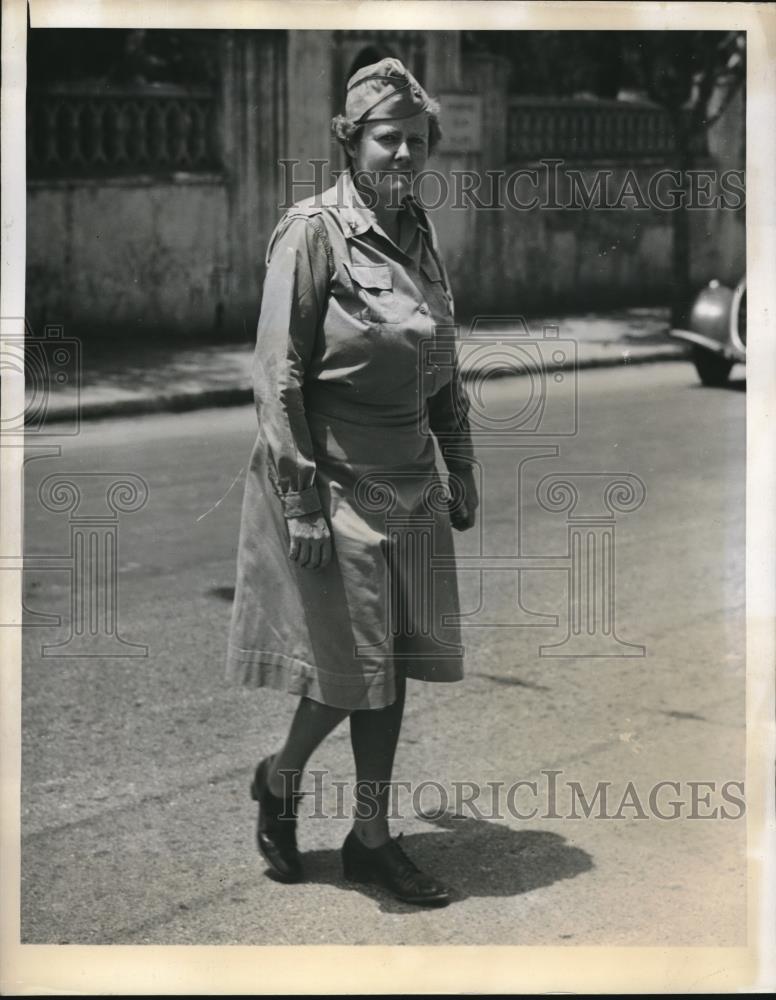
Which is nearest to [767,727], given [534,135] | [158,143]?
[158,143]

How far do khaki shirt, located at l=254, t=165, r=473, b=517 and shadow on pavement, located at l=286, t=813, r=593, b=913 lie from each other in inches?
45.3

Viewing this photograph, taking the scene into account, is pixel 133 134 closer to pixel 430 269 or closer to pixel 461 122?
pixel 461 122

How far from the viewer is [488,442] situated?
7637 mm

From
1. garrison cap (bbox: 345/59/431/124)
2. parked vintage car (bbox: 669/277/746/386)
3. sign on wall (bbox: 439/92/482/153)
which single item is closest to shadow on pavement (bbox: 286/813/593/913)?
garrison cap (bbox: 345/59/431/124)

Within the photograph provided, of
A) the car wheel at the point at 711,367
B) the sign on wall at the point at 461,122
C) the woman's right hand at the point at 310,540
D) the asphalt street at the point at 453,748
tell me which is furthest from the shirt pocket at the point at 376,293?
the sign on wall at the point at 461,122

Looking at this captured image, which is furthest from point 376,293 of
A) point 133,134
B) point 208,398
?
point 133,134

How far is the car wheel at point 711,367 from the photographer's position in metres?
10.8

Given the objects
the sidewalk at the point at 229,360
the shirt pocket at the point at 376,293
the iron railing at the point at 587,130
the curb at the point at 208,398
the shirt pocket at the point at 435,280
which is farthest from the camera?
the iron railing at the point at 587,130

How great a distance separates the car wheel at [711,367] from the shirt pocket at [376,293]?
6.95m

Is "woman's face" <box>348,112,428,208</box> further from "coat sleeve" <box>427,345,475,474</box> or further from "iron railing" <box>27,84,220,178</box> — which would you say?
"iron railing" <box>27,84,220,178</box>

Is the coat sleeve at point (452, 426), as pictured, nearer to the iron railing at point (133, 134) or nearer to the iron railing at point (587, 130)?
the iron railing at point (587, 130)

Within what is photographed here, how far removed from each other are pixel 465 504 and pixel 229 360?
6.50 metres

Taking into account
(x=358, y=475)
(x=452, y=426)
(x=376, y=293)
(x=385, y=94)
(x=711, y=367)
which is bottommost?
(x=358, y=475)

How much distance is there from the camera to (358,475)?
4238mm
